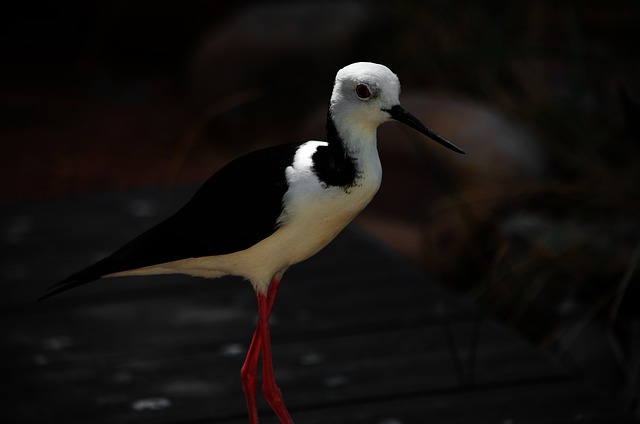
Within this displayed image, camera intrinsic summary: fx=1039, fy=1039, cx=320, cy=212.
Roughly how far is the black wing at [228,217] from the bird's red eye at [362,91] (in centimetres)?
16

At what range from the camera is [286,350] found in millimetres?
2289

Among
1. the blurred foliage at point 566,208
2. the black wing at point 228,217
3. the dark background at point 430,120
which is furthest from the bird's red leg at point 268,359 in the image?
the blurred foliage at point 566,208

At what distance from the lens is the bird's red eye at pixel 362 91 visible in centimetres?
136

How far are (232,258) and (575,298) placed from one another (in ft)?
5.61

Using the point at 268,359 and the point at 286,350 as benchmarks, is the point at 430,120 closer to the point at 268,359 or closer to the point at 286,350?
the point at 286,350

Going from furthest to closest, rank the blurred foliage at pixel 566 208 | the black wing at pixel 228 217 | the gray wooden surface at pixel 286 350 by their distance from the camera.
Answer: the blurred foliage at pixel 566 208 → the gray wooden surface at pixel 286 350 → the black wing at pixel 228 217

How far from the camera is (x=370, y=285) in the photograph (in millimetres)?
2645

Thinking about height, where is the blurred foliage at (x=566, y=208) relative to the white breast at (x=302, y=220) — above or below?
above

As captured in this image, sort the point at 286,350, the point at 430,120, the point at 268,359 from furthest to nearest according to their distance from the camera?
the point at 430,120, the point at 286,350, the point at 268,359

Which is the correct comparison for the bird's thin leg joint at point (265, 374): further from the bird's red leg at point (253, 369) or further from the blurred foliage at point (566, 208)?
the blurred foliage at point (566, 208)

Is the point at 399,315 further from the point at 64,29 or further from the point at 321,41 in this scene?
the point at 64,29

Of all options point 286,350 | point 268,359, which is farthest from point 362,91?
point 286,350

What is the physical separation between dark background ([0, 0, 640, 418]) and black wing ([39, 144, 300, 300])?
2.11 feet

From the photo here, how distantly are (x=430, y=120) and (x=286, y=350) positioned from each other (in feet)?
6.21
